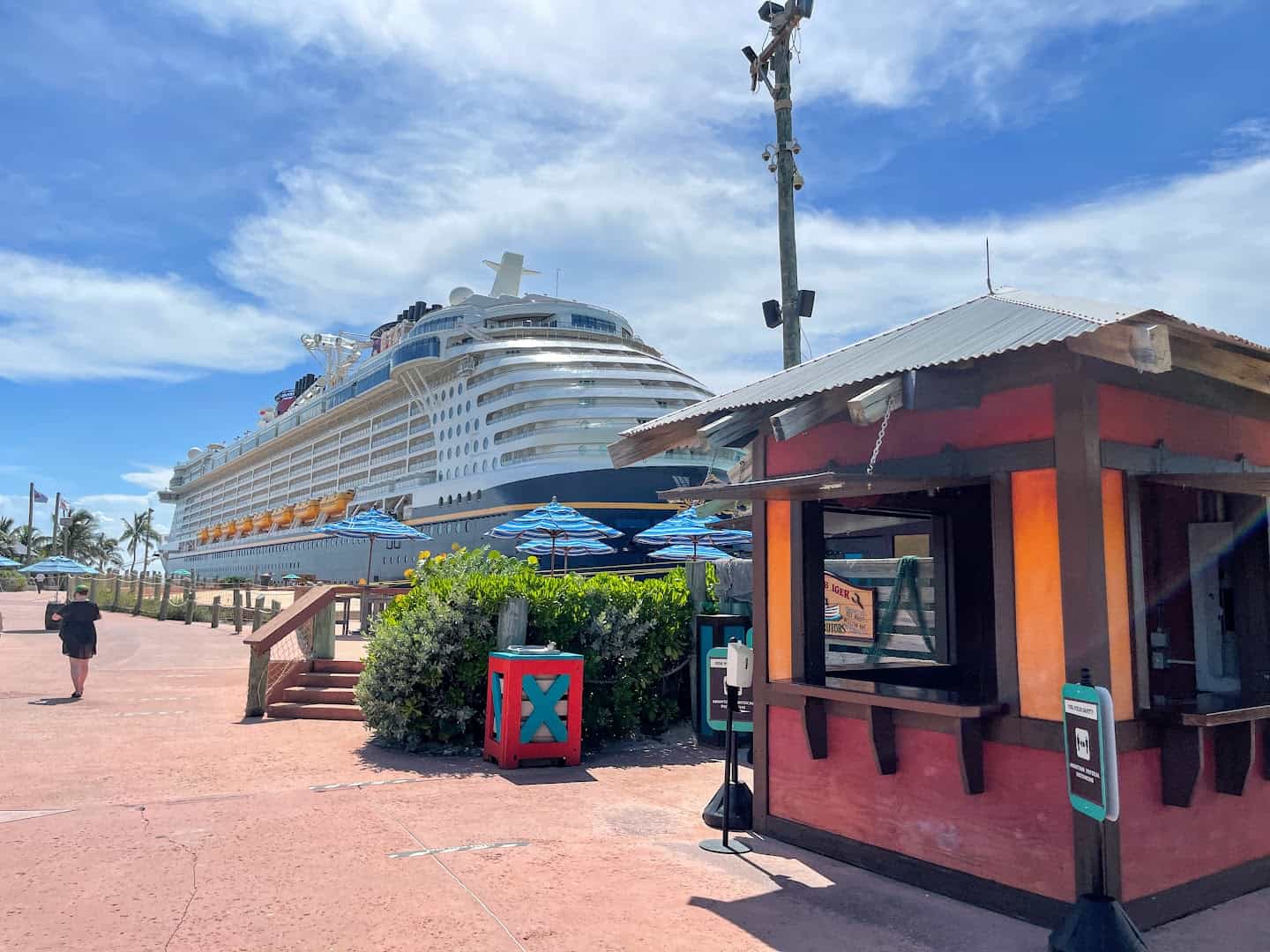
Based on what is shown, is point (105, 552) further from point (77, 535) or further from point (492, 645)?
point (492, 645)

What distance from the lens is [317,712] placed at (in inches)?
373

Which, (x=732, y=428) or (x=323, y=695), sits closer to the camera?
(x=732, y=428)

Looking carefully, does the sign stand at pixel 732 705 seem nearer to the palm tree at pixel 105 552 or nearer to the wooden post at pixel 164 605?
the wooden post at pixel 164 605

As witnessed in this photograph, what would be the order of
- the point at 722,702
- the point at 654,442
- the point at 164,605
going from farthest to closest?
the point at 164,605 < the point at 722,702 < the point at 654,442

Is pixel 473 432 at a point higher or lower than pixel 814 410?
higher

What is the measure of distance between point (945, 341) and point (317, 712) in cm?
759

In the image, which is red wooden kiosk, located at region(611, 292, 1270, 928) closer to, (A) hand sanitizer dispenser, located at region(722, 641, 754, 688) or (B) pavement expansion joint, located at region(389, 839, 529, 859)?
(A) hand sanitizer dispenser, located at region(722, 641, 754, 688)

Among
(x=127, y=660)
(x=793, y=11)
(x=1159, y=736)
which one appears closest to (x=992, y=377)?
(x=1159, y=736)

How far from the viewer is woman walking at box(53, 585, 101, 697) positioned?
1048cm

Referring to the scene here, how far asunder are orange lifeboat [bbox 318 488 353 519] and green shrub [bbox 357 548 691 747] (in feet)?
116

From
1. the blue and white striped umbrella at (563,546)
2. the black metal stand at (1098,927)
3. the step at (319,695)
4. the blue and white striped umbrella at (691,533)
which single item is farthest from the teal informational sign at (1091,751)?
the blue and white striped umbrella at (563,546)

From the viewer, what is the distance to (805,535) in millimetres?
5445

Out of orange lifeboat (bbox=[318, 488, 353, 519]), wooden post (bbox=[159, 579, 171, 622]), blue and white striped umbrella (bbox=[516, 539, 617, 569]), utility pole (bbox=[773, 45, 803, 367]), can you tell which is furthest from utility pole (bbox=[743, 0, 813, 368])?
orange lifeboat (bbox=[318, 488, 353, 519])

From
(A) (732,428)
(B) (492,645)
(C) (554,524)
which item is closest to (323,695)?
(B) (492,645)
